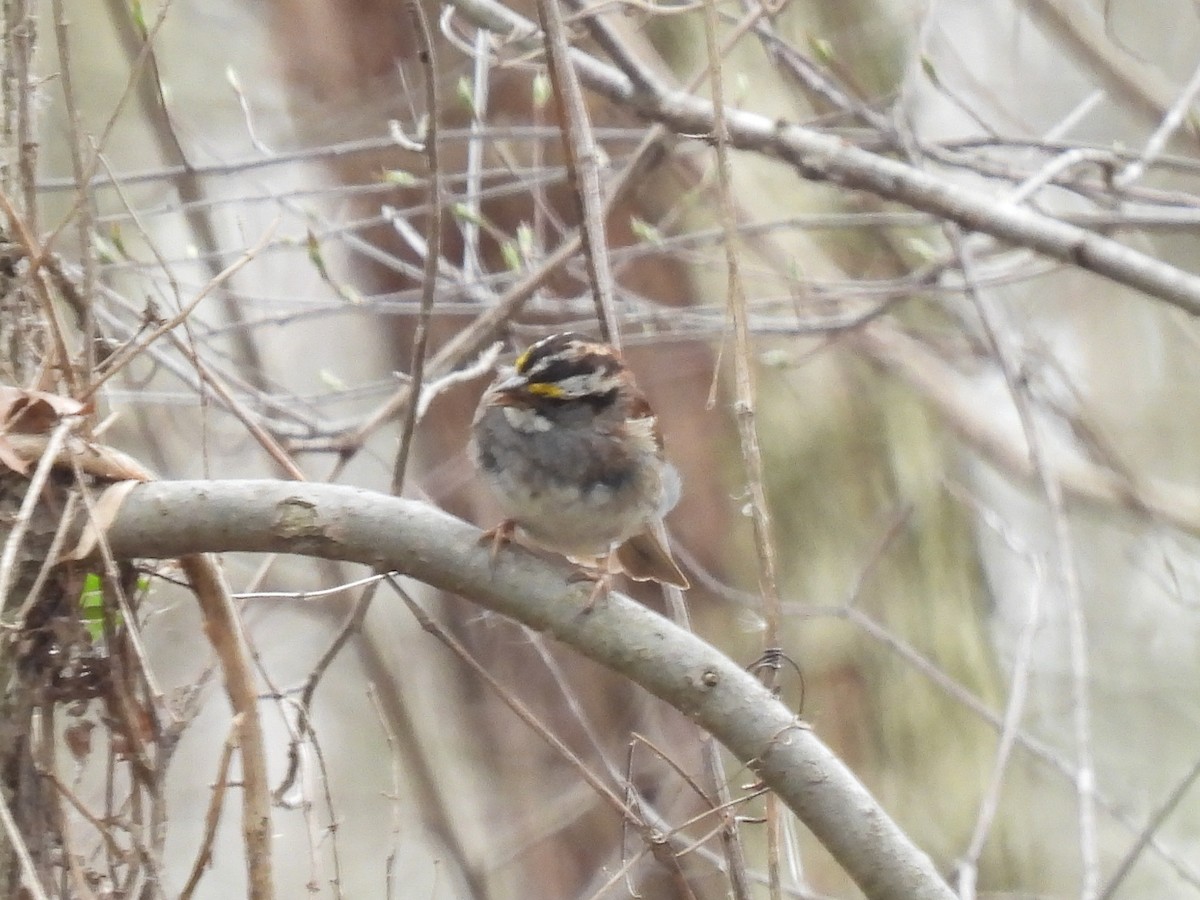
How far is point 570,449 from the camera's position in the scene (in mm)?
2195

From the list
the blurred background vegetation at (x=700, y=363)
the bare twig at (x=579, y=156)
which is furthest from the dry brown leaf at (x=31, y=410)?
the blurred background vegetation at (x=700, y=363)

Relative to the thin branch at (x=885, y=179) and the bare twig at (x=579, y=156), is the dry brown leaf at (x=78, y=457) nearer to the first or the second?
the bare twig at (x=579, y=156)

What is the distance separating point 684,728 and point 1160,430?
318cm

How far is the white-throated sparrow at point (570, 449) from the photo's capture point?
7.06 ft

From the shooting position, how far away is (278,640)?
5223 mm

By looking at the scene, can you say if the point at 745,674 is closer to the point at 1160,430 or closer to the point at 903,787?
the point at 903,787

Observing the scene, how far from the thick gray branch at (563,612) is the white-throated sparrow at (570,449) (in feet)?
1.90

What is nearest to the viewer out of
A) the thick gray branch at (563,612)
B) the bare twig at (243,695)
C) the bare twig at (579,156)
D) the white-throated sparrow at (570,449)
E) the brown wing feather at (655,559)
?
the thick gray branch at (563,612)

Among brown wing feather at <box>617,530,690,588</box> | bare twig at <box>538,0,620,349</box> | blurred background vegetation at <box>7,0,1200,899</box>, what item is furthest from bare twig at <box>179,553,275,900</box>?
blurred background vegetation at <box>7,0,1200,899</box>

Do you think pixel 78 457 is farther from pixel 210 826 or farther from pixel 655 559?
pixel 655 559

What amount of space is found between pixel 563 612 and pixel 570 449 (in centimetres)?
66

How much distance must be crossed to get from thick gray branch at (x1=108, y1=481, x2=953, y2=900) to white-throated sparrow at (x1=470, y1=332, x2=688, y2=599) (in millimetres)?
580

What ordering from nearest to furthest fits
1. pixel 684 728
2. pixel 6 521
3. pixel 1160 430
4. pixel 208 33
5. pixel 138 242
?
pixel 6 521, pixel 684 728, pixel 138 242, pixel 208 33, pixel 1160 430

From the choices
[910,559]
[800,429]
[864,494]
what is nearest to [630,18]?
[800,429]
